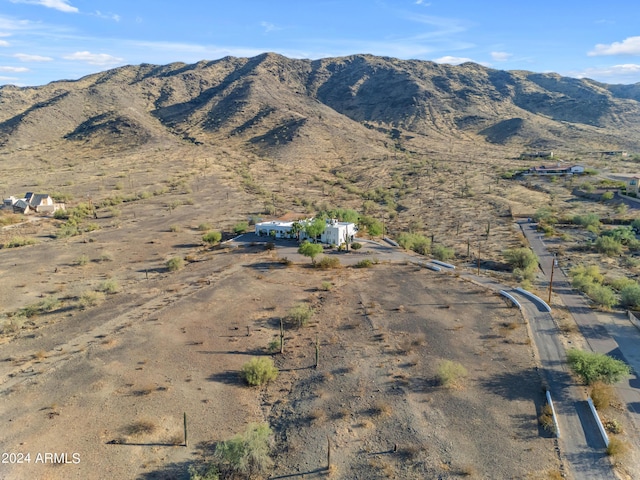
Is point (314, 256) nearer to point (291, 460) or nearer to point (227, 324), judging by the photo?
point (227, 324)

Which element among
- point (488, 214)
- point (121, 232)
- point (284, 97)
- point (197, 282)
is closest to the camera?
point (197, 282)

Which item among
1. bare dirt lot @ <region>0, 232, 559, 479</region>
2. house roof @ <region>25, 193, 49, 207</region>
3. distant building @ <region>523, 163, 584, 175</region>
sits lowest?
bare dirt lot @ <region>0, 232, 559, 479</region>

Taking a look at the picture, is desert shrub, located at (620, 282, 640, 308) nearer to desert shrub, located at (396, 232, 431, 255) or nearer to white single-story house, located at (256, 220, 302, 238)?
desert shrub, located at (396, 232, 431, 255)

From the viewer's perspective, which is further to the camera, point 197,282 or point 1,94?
point 1,94

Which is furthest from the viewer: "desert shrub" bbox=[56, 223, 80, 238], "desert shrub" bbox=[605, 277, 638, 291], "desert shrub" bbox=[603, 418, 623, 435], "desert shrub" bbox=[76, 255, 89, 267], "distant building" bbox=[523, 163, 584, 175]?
"distant building" bbox=[523, 163, 584, 175]

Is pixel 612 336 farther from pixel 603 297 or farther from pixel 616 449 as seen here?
pixel 616 449

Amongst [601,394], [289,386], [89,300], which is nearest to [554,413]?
[601,394]

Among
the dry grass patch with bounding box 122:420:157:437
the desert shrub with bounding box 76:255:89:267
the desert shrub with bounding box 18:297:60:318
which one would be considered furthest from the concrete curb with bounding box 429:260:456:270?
the desert shrub with bounding box 76:255:89:267

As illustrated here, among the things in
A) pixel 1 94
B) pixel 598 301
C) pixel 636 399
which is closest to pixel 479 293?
pixel 598 301
